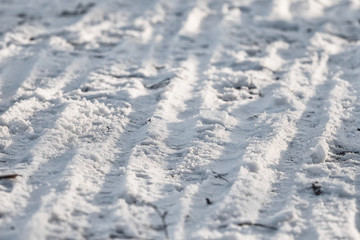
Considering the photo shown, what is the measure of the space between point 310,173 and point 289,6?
247 cm

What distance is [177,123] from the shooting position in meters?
2.49

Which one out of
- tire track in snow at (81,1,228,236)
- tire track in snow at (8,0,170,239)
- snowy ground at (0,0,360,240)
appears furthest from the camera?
tire track in snow at (81,1,228,236)

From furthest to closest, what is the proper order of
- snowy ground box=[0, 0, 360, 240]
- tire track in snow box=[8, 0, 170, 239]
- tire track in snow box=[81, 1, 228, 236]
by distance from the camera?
tire track in snow box=[81, 1, 228, 236] < snowy ground box=[0, 0, 360, 240] < tire track in snow box=[8, 0, 170, 239]

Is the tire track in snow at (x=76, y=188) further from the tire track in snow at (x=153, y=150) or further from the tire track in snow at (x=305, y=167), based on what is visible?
the tire track in snow at (x=305, y=167)

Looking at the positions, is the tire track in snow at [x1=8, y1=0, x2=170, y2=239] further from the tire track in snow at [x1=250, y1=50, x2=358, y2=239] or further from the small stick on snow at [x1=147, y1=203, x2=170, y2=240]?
the tire track in snow at [x1=250, y1=50, x2=358, y2=239]

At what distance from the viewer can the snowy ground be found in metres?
1.81

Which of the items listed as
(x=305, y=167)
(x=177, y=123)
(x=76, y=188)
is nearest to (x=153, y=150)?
(x=177, y=123)

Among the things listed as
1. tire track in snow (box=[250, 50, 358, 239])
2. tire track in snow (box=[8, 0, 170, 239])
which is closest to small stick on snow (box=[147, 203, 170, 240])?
tire track in snow (box=[8, 0, 170, 239])

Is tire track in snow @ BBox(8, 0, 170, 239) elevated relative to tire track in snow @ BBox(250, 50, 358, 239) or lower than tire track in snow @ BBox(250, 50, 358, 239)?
lower

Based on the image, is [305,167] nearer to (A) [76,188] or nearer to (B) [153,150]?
(B) [153,150]

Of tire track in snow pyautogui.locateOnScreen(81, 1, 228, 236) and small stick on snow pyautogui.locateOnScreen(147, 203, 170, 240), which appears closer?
small stick on snow pyautogui.locateOnScreen(147, 203, 170, 240)

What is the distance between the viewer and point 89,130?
2.35 metres

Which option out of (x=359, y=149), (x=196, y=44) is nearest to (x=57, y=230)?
(x=359, y=149)

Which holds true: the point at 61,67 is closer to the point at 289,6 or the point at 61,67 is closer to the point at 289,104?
the point at 289,104
